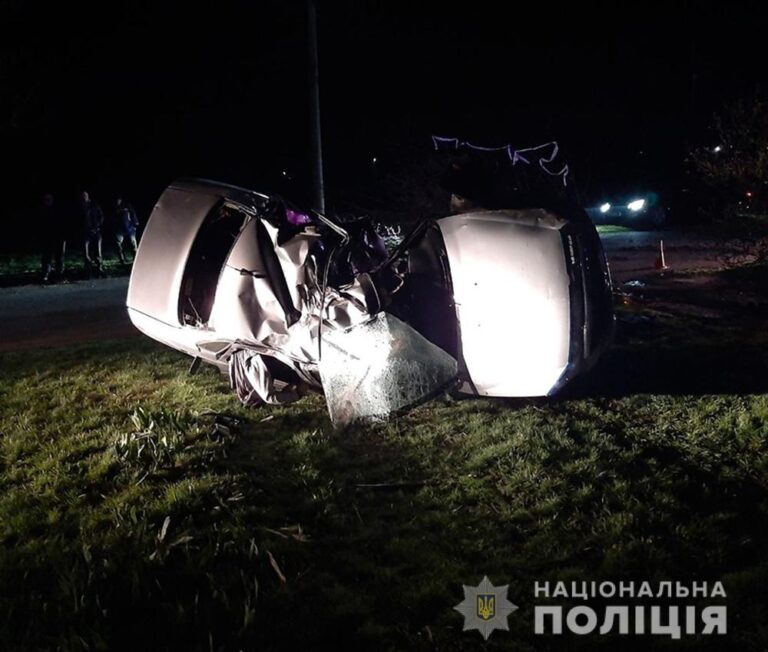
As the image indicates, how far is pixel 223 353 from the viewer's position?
5738 millimetres

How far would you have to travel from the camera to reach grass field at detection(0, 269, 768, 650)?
3.03 m

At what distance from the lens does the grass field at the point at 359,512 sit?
119 inches

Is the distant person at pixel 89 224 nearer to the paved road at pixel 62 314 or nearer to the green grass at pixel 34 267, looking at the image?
the green grass at pixel 34 267

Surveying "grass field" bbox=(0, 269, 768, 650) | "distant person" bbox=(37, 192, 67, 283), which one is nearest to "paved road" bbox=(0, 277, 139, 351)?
"distant person" bbox=(37, 192, 67, 283)

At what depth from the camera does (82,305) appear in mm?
10508

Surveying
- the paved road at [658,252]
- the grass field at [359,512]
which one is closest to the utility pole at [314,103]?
the paved road at [658,252]

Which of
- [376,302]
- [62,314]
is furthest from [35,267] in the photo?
[376,302]

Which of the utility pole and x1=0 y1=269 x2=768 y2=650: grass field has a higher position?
the utility pole

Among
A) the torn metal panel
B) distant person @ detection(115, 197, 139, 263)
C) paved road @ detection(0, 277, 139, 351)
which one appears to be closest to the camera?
the torn metal panel

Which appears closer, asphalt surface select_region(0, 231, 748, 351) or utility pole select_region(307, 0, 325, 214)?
asphalt surface select_region(0, 231, 748, 351)

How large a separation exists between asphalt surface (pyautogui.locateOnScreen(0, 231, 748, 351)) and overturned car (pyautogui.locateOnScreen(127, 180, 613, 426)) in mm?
3082

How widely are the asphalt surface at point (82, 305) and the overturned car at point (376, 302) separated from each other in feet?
10.1

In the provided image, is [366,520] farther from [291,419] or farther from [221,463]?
[291,419]

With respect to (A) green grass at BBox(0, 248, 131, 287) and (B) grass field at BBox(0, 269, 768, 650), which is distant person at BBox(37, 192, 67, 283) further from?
(B) grass field at BBox(0, 269, 768, 650)
